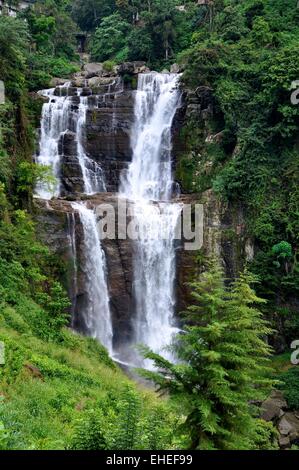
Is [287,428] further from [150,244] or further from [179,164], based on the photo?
[179,164]

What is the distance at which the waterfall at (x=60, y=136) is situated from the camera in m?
27.3

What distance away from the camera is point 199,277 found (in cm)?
2109

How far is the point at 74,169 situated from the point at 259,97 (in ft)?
37.0

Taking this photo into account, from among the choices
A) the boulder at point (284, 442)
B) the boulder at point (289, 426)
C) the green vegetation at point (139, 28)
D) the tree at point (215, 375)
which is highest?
the green vegetation at point (139, 28)

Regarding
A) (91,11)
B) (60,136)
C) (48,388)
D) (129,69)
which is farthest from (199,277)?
(91,11)

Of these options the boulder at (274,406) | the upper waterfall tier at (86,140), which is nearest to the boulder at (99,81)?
the upper waterfall tier at (86,140)

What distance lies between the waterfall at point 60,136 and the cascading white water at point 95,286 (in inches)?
206

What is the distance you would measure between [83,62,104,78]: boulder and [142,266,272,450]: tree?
113ft

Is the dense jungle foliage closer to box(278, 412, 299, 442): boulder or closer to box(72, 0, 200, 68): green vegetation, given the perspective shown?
box(72, 0, 200, 68): green vegetation

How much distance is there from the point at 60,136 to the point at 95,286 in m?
11.1

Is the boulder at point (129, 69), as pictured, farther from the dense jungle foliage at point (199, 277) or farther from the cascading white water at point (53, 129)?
the cascading white water at point (53, 129)

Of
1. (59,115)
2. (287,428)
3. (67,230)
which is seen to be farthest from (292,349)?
(59,115)

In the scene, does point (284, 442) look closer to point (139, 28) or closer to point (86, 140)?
point (86, 140)
